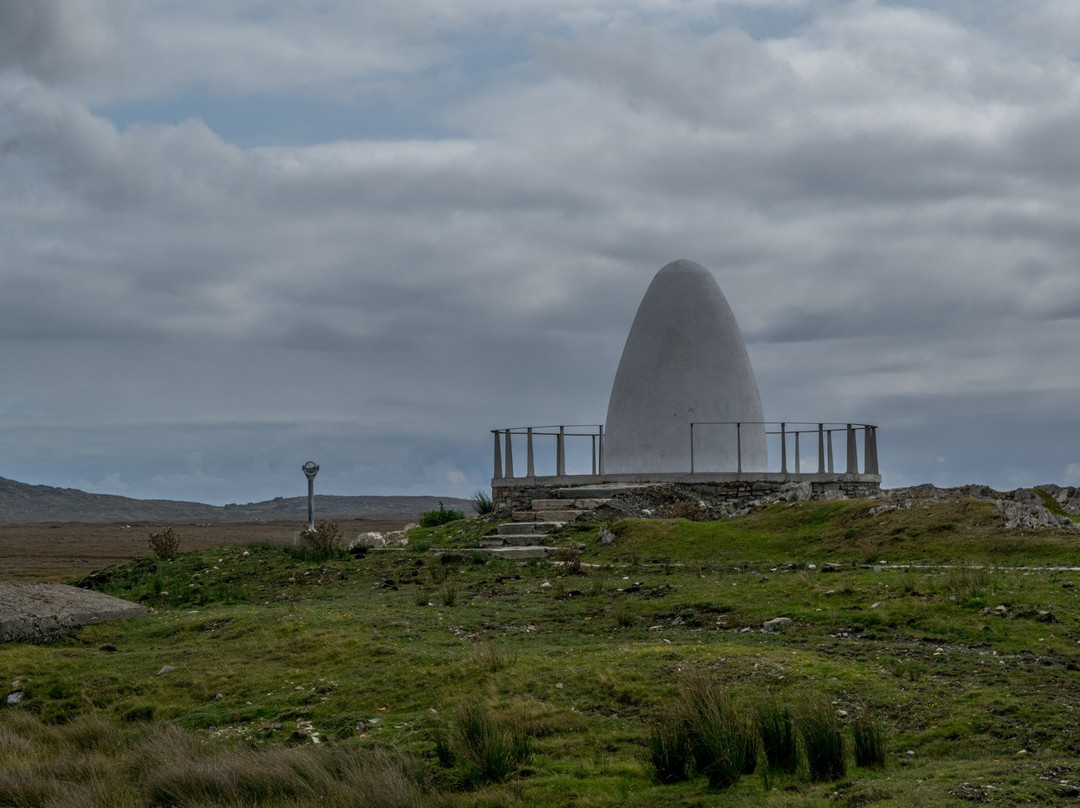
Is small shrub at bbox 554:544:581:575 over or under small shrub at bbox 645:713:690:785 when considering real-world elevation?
over

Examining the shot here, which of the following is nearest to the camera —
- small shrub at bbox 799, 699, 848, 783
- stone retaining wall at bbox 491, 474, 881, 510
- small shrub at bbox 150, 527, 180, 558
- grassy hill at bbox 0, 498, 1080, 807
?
small shrub at bbox 799, 699, 848, 783

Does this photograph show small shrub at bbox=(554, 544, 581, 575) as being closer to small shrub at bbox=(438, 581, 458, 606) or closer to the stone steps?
the stone steps

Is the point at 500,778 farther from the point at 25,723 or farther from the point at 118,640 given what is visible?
the point at 118,640

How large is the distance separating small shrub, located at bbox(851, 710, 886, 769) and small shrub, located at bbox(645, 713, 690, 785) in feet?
4.01

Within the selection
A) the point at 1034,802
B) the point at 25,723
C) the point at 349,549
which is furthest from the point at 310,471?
the point at 1034,802

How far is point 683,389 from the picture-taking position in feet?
104

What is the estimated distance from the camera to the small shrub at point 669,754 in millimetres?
8930

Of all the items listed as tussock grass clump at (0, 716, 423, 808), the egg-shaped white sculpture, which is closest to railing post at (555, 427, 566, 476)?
the egg-shaped white sculpture

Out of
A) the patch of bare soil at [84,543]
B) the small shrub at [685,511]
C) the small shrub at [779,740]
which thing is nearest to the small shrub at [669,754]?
the small shrub at [779,740]

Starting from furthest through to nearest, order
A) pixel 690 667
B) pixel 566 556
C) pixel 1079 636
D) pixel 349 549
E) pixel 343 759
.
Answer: pixel 349 549, pixel 566 556, pixel 1079 636, pixel 690 667, pixel 343 759

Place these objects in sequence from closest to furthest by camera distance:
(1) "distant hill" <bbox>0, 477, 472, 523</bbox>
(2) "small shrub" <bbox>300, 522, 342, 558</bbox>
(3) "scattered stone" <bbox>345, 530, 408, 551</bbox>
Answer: (2) "small shrub" <bbox>300, 522, 342, 558</bbox> → (3) "scattered stone" <bbox>345, 530, 408, 551</bbox> → (1) "distant hill" <bbox>0, 477, 472, 523</bbox>

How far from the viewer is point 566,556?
21.4 m

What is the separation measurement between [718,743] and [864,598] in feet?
21.4

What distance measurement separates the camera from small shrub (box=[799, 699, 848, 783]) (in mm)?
8633
